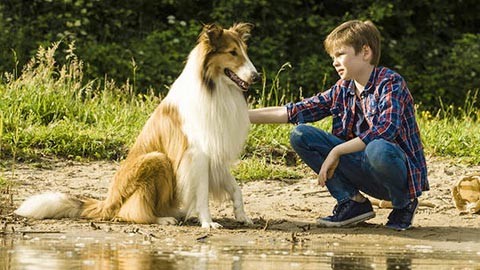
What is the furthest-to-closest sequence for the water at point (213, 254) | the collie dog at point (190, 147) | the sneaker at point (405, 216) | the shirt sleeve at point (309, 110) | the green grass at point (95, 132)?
the green grass at point (95, 132) < the shirt sleeve at point (309, 110) < the collie dog at point (190, 147) < the sneaker at point (405, 216) < the water at point (213, 254)

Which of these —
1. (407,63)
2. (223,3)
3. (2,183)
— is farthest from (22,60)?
(2,183)

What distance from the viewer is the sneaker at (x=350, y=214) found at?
7.60 m

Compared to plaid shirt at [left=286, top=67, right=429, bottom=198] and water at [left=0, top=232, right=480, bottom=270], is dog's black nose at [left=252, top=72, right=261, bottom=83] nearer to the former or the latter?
plaid shirt at [left=286, top=67, right=429, bottom=198]

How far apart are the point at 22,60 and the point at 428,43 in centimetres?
653

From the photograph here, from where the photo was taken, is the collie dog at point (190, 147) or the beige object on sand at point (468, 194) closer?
the collie dog at point (190, 147)

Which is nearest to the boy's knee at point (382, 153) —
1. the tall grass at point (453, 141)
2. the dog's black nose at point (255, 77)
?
the dog's black nose at point (255, 77)

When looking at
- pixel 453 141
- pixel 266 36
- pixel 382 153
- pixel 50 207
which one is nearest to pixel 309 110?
pixel 382 153

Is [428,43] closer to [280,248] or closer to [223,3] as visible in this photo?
[223,3]

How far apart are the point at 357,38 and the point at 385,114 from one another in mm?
553

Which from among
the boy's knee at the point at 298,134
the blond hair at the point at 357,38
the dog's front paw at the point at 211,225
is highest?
the blond hair at the point at 357,38

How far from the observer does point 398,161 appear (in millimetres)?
7152

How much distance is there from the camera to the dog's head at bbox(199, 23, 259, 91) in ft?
24.7

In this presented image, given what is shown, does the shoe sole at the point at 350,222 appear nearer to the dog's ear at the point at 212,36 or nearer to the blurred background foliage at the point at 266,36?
the dog's ear at the point at 212,36

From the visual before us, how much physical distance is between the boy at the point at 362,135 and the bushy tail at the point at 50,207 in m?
1.52
